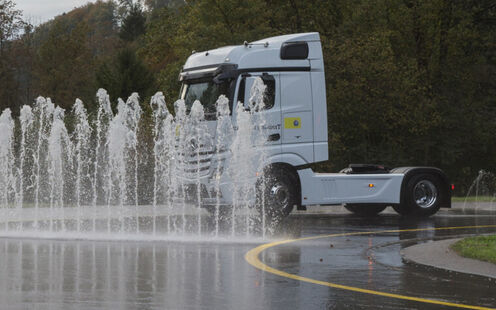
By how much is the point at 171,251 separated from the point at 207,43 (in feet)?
84.8

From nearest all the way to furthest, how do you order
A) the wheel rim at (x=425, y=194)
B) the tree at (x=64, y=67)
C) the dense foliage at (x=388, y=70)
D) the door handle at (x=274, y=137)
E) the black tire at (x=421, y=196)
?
the door handle at (x=274, y=137) → the black tire at (x=421, y=196) → the wheel rim at (x=425, y=194) → the dense foliage at (x=388, y=70) → the tree at (x=64, y=67)

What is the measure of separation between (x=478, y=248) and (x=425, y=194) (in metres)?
9.76

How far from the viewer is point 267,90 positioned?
20.5 meters

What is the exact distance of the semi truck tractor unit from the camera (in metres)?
20.2

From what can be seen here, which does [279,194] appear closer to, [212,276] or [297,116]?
[297,116]

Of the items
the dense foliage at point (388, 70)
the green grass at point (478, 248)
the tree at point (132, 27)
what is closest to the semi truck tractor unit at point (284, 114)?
the green grass at point (478, 248)

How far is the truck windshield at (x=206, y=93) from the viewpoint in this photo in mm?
20486

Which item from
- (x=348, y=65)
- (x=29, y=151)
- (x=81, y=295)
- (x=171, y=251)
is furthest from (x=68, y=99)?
(x=81, y=295)

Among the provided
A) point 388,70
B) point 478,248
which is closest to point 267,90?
point 478,248

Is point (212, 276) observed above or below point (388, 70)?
below

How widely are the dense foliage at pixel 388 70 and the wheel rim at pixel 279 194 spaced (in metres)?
16.6

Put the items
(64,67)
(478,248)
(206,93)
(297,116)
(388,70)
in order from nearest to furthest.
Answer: (478,248), (297,116), (206,93), (388,70), (64,67)

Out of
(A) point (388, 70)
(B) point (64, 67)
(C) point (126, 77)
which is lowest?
(A) point (388, 70)

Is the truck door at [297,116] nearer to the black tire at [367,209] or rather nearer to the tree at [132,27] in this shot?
the black tire at [367,209]
